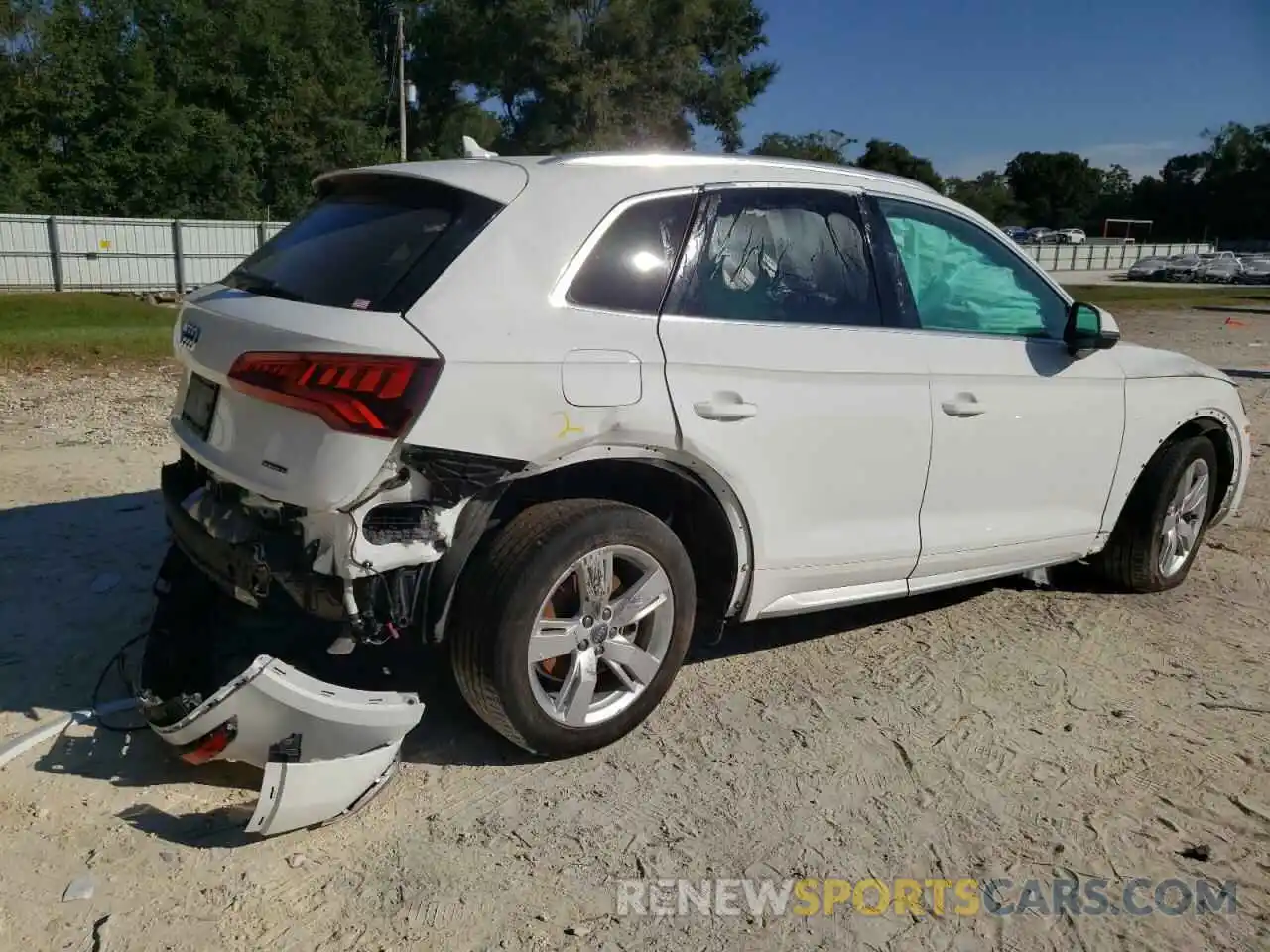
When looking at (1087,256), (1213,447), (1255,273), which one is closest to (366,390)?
(1213,447)

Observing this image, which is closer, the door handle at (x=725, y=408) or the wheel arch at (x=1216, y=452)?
the door handle at (x=725, y=408)

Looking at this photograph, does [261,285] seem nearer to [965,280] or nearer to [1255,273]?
[965,280]

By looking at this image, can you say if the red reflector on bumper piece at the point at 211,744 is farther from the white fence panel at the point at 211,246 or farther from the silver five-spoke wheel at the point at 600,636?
the white fence panel at the point at 211,246

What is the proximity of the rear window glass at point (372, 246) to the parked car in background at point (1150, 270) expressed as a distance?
5657cm

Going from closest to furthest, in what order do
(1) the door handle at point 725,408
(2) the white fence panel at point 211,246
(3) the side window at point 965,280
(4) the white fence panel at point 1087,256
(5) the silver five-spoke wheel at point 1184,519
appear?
(1) the door handle at point 725,408, (3) the side window at point 965,280, (5) the silver five-spoke wheel at point 1184,519, (2) the white fence panel at point 211,246, (4) the white fence panel at point 1087,256

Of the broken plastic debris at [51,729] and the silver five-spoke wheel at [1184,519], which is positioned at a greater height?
the silver five-spoke wheel at [1184,519]

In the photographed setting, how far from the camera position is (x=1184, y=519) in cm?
517

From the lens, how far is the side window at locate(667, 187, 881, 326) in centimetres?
350

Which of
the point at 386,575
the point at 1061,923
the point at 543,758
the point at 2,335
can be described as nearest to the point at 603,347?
the point at 386,575

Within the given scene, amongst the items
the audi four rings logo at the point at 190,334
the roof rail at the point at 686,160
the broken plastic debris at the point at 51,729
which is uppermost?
the roof rail at the point at 686,160

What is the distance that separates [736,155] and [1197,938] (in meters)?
2.69

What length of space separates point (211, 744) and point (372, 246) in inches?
59.7

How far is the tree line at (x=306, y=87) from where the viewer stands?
31.3 m

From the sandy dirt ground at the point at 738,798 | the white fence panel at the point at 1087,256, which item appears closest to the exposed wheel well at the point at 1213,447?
the sandy dirt ground at the point at 738,798
